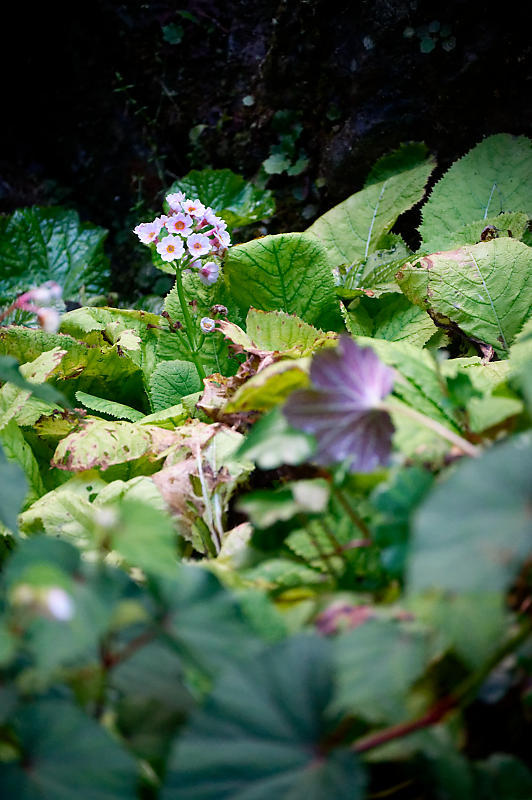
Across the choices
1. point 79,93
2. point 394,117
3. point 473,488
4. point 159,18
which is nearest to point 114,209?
point 79,93

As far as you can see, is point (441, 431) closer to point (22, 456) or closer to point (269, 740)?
point (269, 740)

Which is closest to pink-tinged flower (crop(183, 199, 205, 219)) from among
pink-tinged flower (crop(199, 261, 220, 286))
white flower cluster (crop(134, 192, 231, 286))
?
white flower cluster (crop(134, 192, 231, 286))

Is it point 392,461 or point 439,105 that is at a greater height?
point 439,105

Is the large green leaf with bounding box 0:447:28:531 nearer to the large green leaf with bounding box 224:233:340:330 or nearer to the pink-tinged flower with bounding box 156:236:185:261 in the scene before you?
the pink-tinged flower with bounding box 156:236:185:261

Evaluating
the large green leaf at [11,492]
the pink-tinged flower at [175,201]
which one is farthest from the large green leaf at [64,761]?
the pink-tinged flower at [175,201]

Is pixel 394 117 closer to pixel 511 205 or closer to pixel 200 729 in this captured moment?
pixel 511 205

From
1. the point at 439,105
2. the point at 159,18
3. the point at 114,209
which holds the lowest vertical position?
the point at 114,209
